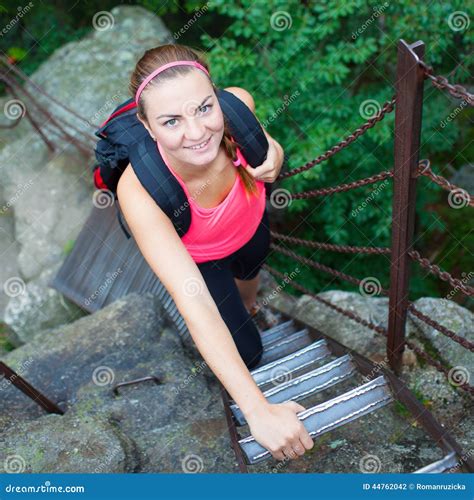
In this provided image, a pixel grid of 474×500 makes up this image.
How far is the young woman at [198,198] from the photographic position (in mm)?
1925

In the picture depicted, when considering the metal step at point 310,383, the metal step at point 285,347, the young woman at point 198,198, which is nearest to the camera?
the young woman at point 198,198

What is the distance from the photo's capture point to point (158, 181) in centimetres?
220

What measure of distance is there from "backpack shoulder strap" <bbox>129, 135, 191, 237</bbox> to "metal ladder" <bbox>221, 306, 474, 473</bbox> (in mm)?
853

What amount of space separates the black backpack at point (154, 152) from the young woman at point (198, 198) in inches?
1.3

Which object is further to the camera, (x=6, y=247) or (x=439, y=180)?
(x=6, y=247)

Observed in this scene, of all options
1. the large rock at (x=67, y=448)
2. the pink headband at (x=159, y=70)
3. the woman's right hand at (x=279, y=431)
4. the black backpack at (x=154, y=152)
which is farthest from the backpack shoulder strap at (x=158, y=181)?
the large rock at (x=67, y=448)

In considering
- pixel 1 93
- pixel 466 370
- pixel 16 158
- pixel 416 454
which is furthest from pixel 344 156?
pixel 1 93

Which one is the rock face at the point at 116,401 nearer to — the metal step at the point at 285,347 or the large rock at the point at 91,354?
the large rock at the point at 91,354

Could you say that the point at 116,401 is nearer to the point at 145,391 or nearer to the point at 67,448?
the point at 145,391

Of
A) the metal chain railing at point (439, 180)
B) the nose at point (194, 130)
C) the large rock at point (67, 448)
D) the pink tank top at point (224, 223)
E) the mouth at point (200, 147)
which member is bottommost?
the large rock at point (67, 448)

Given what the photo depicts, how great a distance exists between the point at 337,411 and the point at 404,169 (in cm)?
91

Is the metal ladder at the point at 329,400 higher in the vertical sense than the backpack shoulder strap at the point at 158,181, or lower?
lower

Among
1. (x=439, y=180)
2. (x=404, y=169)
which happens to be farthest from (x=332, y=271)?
(x=439, y=180)

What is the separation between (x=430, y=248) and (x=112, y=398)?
12.9ft
